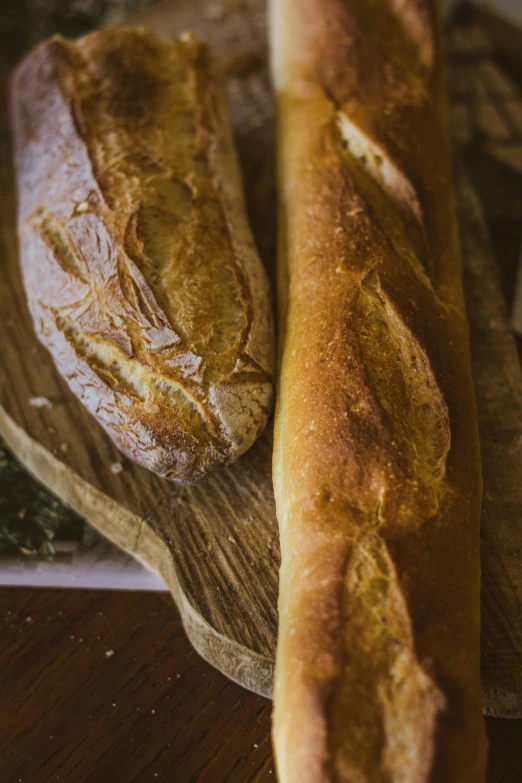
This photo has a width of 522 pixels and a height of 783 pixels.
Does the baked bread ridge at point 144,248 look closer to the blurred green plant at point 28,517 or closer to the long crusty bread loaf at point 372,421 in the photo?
the long crusty bread loaf at point 372,421

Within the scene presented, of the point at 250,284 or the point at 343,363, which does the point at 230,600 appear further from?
the point at 250,284

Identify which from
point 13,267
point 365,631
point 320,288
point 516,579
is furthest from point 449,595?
point 13,267

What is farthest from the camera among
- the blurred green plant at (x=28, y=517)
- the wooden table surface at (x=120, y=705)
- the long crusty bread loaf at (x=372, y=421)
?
the blurred green plant at (x=28, y=517)

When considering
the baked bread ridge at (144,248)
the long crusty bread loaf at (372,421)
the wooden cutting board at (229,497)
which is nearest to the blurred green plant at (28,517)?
the wooden cutting board at (229,497)

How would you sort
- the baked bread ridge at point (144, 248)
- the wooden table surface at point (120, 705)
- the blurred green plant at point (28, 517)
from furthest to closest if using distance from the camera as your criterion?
the blurred green plant at point (28, 517) → the baked bread ridge at point (144, 248) → the wooden table surface at point (120, 705)

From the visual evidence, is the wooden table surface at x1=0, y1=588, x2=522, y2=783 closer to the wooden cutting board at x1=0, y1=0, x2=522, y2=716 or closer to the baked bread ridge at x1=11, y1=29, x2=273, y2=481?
the wooden cutting board at x1=0, y1=0, x2=522, y2=716

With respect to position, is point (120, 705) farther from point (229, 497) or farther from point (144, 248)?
point (144, 248)
